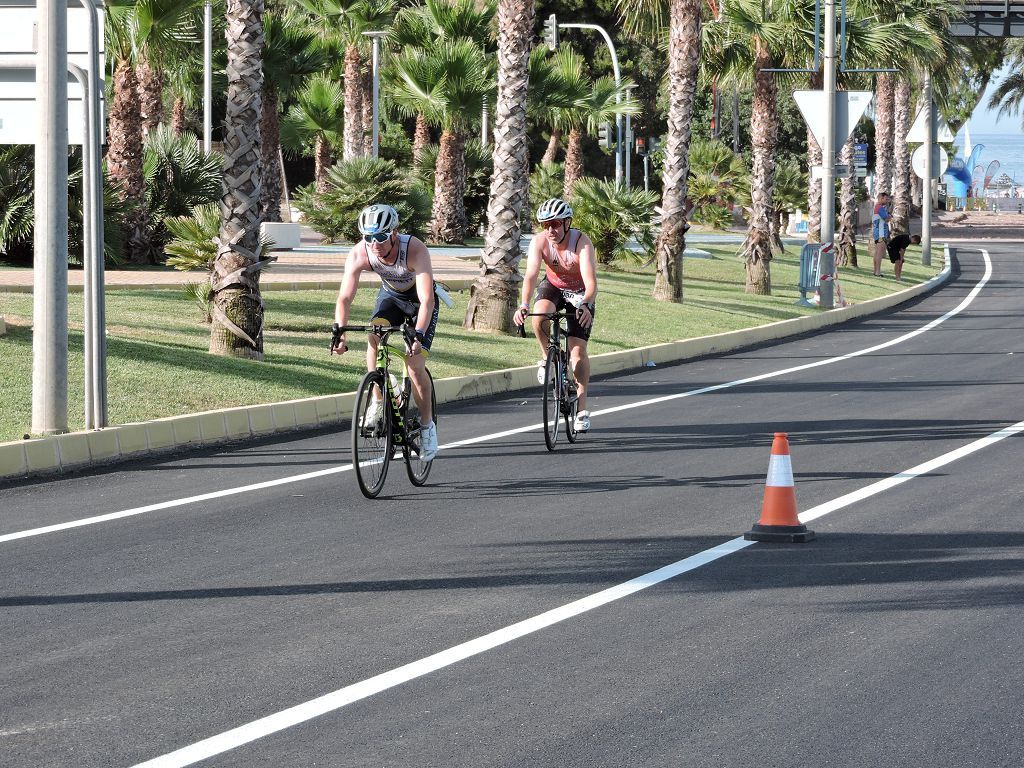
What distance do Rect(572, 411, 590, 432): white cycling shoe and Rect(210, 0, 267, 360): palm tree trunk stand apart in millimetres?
4660

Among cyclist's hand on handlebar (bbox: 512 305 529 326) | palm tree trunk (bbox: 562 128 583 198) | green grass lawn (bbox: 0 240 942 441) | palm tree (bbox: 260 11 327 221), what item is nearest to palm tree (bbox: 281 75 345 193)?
palm tree trunk (bbox: 562 128 583 198)

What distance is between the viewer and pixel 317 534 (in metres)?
8.55

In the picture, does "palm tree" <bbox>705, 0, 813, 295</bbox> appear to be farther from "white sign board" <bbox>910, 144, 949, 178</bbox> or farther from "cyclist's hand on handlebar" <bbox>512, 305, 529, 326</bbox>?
"cyclist's hand on handlebar" <bbox>512, 305, 529, 326</bbox>

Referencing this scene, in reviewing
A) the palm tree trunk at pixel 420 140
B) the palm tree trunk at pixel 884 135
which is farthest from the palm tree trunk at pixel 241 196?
the palm tree trunk at pixel 884 135

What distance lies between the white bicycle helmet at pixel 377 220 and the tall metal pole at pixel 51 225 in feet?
10.3

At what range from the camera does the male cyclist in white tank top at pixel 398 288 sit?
966cm

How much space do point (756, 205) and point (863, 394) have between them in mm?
15523

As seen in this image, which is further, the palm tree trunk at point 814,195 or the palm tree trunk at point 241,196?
the palm tree trunk at point 814,195

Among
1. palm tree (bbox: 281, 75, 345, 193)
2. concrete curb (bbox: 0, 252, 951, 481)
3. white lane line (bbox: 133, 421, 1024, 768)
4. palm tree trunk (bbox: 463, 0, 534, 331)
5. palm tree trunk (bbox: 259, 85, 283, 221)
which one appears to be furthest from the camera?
palm tree (bbox: 281, 75, 345, 193)

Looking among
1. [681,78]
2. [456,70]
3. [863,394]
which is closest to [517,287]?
[863,394]

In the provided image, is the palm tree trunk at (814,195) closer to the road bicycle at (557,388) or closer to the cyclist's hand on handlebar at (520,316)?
the road bicycle at (557,388)

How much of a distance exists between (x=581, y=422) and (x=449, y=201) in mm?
29305

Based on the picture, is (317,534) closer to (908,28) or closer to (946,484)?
(946,484)

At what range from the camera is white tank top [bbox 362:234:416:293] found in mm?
9875
